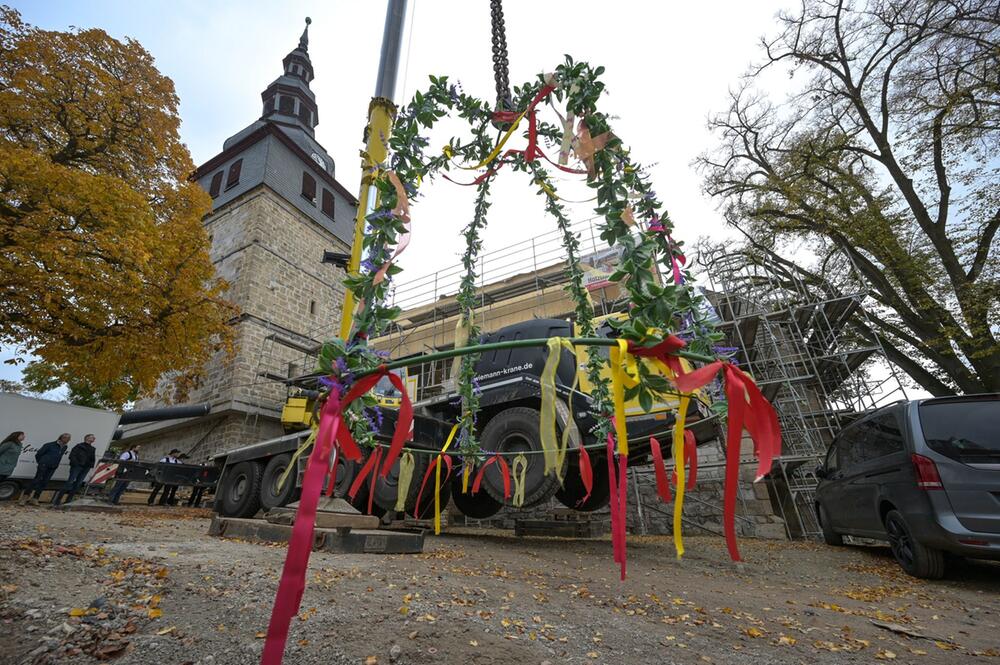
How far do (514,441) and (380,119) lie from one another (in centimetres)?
425

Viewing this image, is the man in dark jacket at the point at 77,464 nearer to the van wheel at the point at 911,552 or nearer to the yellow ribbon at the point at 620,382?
the yellow ribbon at the point at 620,382

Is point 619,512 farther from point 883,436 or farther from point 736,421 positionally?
point 883,436

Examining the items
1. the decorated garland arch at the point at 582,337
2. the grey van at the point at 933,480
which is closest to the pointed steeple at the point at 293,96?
the decorated garland arch at the point at 582,337

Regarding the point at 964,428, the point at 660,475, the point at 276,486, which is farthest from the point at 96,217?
the point at 964,428

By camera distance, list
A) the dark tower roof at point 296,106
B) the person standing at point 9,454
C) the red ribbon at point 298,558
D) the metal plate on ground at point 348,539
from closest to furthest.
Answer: the red ribbon at point 298,558 < the metal plate on ground at point 348,539 < the person standing at point 9,454 < the dark tower roof at point 296,106

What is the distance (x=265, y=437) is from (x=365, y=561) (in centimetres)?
1401

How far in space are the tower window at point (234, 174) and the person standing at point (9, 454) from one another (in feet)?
48.6

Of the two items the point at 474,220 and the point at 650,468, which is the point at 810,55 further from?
the point at 474,220

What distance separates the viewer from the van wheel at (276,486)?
26.2 feet

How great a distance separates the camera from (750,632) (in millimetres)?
2652

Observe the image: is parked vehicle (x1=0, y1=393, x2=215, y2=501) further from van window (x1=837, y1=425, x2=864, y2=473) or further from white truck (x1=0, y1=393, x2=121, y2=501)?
van window (x1=837, y1=425, x2=864, y2=473)

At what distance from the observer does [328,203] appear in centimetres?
2341

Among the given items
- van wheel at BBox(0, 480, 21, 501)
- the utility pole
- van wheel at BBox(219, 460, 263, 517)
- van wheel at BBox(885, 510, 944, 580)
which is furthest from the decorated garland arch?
van wheel at BBox(0, 480, 21, 501)

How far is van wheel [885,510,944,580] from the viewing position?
4.44 meters
